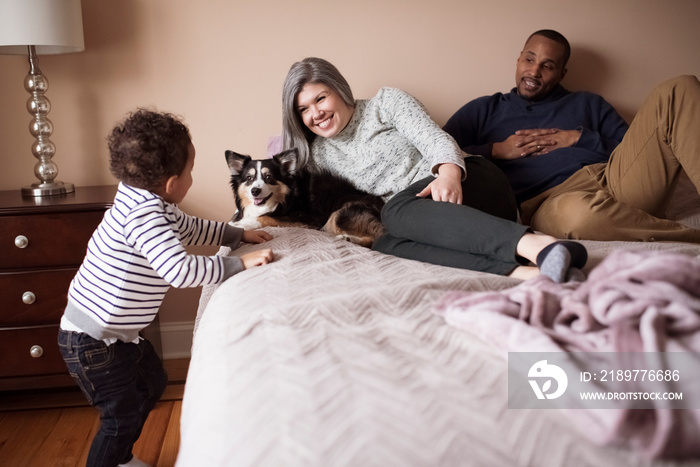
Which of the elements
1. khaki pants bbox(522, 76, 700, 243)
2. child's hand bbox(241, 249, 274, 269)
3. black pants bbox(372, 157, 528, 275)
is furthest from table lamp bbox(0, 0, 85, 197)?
khaki pants bbox(522, 76, 700, 243)

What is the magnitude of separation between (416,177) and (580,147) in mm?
812

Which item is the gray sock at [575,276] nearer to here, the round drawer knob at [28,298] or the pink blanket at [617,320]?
the pink blanket at [617,320]

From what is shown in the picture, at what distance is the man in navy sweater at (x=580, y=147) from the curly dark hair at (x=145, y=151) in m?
1.28

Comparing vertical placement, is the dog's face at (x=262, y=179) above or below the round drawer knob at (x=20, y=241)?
above

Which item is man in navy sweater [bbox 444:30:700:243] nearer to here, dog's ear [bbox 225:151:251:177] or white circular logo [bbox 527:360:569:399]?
dog's ear [bbox 225:151:251:177]

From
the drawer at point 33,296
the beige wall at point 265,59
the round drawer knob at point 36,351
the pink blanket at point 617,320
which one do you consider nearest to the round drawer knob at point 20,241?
the drawer at point 33,296

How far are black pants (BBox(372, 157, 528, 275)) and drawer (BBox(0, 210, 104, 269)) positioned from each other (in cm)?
112

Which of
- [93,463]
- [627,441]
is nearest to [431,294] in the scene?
[627,441]

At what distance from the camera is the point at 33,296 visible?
207cm

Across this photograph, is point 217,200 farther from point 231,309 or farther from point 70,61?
point 231,309

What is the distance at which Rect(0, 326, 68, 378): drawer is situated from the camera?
2078 millimetres

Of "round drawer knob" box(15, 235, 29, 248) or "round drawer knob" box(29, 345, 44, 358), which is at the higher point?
"round drawer knob" box(15, 235, 29, 248)

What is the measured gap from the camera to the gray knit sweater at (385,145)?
203cm

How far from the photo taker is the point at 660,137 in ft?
6.23
